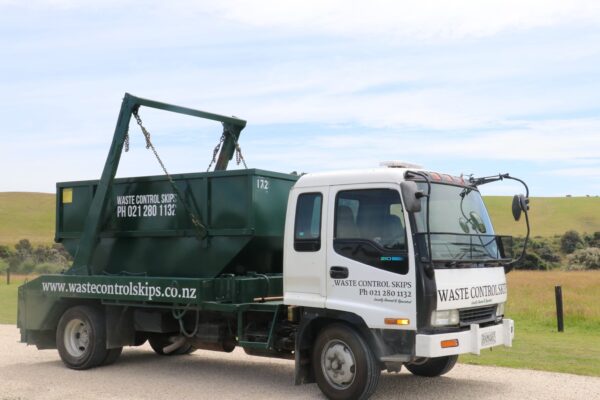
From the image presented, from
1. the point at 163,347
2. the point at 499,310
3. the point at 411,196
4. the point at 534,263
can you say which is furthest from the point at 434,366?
the point at 534,263

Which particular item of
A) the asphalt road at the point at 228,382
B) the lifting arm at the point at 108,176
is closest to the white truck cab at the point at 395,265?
the asphalt road at the point at 228,382

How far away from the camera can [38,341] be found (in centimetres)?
1223

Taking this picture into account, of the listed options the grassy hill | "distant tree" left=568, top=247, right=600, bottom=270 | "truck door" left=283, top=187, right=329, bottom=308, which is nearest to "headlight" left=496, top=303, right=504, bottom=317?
"truck door" left=283, top=187, right=329, bottom=308

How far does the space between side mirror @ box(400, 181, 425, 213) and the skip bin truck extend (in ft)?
0.04

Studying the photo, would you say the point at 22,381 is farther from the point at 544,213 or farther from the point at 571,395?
the point at 544,213

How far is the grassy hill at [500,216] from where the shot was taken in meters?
84.5

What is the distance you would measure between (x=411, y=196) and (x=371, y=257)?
1.05 meters

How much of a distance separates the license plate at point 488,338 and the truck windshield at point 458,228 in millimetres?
864

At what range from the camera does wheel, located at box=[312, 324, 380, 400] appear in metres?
8.46

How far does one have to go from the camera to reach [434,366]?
405 inches

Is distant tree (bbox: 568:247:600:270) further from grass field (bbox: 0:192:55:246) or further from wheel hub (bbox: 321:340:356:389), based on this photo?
grass field (bbox: 0:192:55:246)

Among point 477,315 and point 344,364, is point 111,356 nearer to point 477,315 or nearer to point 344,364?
point 344,364

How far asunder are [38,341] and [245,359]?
133 inches

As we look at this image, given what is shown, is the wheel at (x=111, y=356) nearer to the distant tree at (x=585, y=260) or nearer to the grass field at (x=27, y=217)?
the distant tree at (x=585, y=260)
